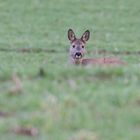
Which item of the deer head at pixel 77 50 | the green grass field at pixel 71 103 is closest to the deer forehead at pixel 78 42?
the deer head at pixel 77 50

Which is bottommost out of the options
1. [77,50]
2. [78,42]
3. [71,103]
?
[71,103]

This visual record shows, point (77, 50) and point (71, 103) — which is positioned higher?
point (77, 50)

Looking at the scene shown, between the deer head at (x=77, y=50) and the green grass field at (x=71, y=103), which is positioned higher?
the deer head at (x=77, y=50)

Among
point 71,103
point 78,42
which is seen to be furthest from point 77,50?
point 71,103

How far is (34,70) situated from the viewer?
8336 millimetres

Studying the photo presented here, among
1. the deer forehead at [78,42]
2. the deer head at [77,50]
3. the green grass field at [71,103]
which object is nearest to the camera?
the green grass field at [71,103]

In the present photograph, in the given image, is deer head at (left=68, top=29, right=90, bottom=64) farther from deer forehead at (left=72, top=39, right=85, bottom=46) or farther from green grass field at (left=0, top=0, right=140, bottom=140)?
green grass field at (left=0, top=0, right=140, bottom=140)

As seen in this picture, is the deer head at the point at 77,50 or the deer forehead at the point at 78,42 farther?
the deer forehead at the point at 78,42

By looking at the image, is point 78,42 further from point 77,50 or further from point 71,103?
point 71,103

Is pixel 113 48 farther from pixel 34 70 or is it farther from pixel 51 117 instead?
pixel 51 117

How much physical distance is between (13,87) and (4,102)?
315 mm

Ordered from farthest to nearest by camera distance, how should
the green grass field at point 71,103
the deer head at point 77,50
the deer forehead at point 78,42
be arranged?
the deer forehead at point 78,42, the deer head at point 77,50, the green grass field at point 71,103

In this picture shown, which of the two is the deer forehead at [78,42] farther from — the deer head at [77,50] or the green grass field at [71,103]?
the green grass field at [71,103]

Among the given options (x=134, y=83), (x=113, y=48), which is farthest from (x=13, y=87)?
(x=113, y=48)
